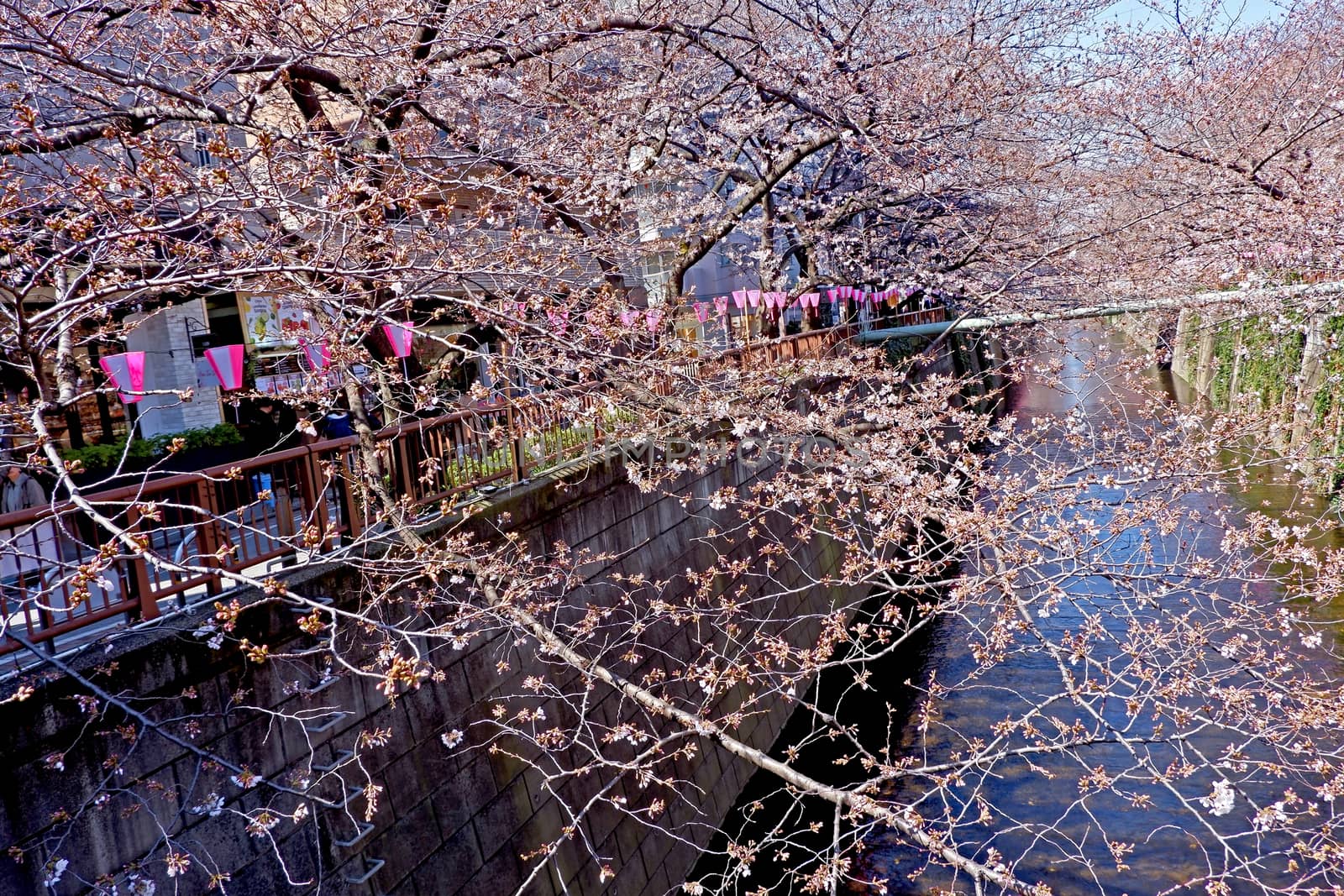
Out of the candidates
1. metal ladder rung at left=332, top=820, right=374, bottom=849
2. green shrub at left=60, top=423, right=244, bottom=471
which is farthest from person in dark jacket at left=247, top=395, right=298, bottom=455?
metal ladder rung at left=332, top=820, right=374, bottom=849

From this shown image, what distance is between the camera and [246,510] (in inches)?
254

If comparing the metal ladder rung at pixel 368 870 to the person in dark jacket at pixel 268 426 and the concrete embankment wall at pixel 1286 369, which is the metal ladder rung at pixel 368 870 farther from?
the person in dark jacket at pixel 268 426

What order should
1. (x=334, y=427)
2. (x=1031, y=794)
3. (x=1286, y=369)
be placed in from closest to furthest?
(x=1031, y=794), (x=334, y=427), (x=1286, y=369)

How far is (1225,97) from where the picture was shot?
11883 mm

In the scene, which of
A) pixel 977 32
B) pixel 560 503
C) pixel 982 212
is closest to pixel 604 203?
pixel 560 503

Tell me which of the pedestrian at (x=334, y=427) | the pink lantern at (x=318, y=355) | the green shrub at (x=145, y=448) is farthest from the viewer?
the green shrub at (x=145, y=448)

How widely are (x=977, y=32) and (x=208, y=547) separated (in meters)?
11.2

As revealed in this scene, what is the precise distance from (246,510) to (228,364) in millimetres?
2603

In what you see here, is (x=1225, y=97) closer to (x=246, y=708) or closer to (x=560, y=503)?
(x=560, y=503)

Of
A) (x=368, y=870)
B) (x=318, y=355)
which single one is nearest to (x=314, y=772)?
(x=368, y=870)

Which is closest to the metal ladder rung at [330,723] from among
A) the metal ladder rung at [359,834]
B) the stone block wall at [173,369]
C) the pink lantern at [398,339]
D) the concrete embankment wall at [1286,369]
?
the metal ladder rung at [359,834]

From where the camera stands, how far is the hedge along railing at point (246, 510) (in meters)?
4.65

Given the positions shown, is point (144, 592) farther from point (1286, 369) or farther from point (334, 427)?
point (1286, 369)

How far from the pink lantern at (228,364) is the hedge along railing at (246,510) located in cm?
131
